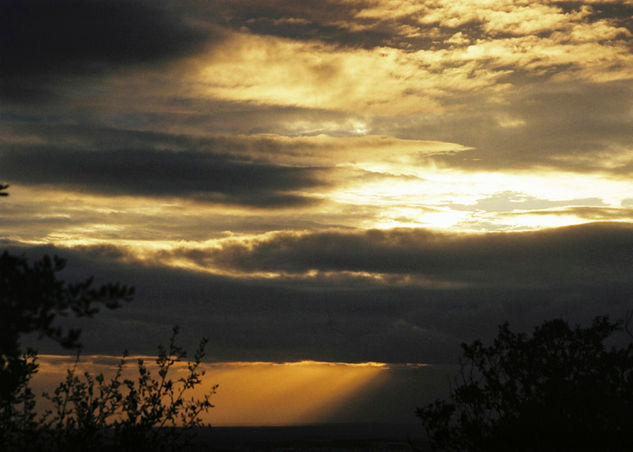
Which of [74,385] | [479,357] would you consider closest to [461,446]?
[479,357]

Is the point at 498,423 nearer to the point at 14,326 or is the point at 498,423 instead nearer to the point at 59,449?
the point at 59,449

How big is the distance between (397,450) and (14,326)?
5764 centimetres

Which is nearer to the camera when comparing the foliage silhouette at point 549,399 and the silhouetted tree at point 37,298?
the silhouetted tree at point 37,298

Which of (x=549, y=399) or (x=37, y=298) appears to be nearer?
(x=37, y=298)

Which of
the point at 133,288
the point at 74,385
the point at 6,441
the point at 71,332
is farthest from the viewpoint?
the point at 74,385

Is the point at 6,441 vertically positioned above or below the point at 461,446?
above

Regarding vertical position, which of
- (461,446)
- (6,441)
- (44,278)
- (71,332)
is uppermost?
(44,278)

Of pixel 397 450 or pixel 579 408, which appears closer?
pixel 579 408

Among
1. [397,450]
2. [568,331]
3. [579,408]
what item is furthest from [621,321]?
[397,450]

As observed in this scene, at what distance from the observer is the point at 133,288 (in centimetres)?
1012

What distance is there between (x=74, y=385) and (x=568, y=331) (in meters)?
14.9

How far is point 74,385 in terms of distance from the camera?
17906mm

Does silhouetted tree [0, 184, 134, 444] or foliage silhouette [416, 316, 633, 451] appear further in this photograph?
foliage silhouette [416, 316, 633, 451]

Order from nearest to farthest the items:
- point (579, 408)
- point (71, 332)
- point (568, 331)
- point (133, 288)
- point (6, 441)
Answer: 1. point (71, 332)
2. point (133, 288)
3. point (6, 441)
4. point (579, 408)
5. point (568, 331)
